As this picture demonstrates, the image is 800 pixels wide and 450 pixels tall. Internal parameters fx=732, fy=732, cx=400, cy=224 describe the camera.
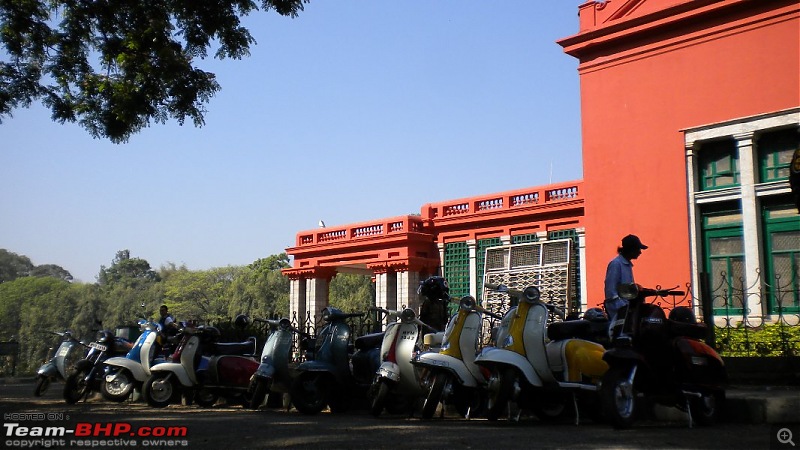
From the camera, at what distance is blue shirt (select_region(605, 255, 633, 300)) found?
6.11 meters

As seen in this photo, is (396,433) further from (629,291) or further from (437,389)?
(629,291)

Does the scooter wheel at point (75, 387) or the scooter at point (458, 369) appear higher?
the scooter at point (458, 369)

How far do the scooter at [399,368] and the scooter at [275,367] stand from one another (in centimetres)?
146

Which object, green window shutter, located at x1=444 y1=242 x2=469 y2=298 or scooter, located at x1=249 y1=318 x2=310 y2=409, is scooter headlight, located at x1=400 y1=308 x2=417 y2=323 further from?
green window shutter, located at x1=444 y1=242 x2=469 y2=298

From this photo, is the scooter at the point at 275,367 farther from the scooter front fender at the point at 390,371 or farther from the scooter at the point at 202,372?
the scooter front fender at the point at 390,371

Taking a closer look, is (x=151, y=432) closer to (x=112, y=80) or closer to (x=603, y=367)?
(x=603, y=367)

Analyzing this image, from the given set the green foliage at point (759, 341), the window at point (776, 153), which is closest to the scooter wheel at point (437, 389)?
the green foliage at point (759, 341)

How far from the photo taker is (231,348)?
972 cm

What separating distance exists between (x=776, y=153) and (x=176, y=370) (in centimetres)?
1056

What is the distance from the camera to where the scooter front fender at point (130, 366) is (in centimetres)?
941

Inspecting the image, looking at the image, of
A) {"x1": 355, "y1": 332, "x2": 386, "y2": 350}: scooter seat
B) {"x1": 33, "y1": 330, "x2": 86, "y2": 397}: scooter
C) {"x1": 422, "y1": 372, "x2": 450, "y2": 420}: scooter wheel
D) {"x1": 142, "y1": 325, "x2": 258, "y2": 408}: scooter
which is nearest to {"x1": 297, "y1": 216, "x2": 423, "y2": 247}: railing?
{"x1": 33, "y1": 330, "x2": 86, "y2": 397}: scooter

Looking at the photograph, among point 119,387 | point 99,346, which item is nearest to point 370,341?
point 119,387

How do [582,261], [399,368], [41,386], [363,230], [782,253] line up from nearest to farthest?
[399,368] → [41,386] → [782,253] → [582,261] → [363,230]

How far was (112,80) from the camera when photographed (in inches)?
374
